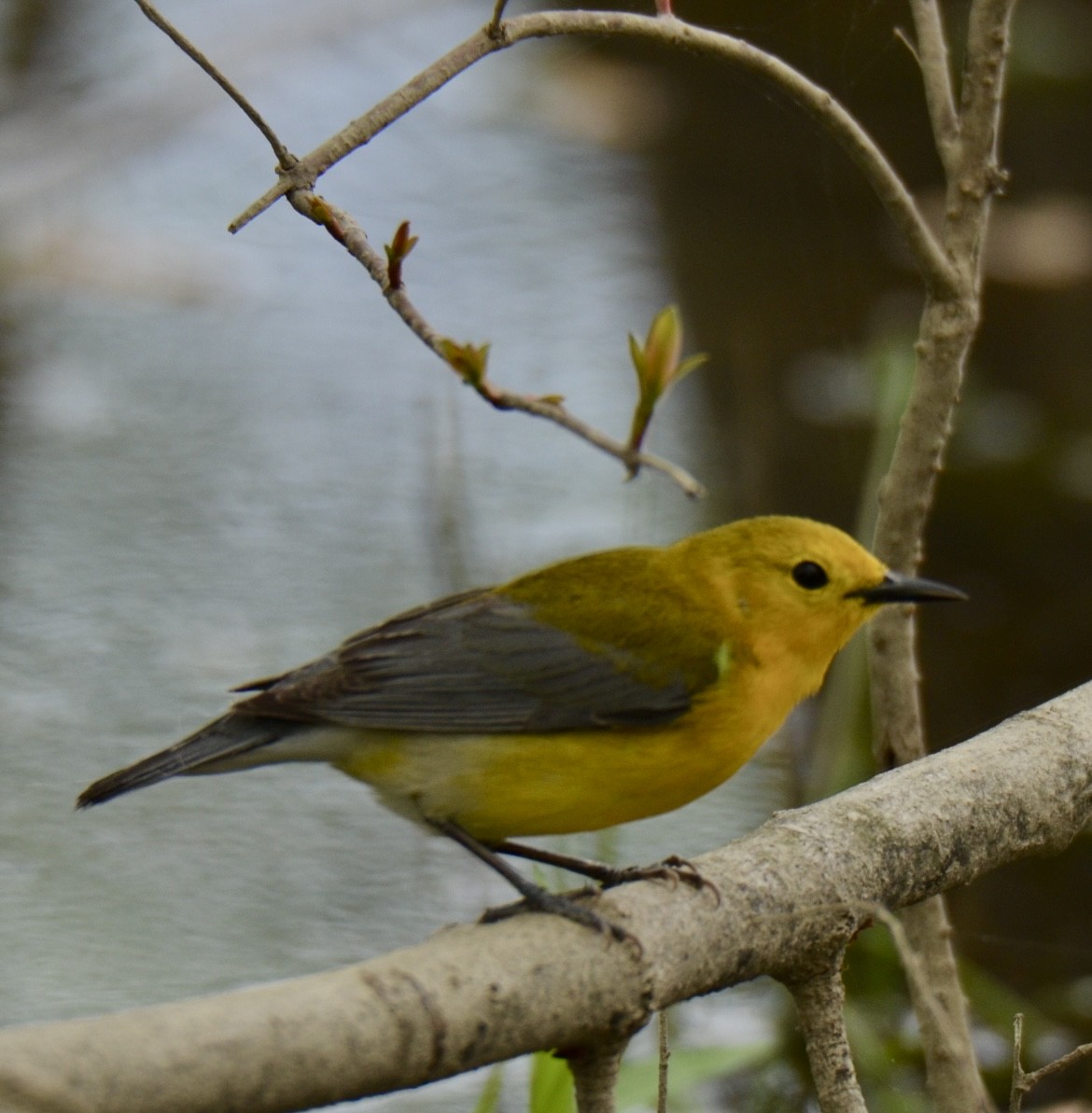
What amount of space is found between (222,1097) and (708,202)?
5664mm

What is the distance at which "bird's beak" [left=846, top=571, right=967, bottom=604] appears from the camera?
248 cm

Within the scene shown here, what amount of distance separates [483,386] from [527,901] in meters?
0.69

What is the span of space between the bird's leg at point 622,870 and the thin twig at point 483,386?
1.74 ft

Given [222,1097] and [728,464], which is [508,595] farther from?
[728,464]

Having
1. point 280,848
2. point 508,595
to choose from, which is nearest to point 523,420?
point 280,848

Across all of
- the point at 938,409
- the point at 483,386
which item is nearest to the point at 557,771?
the point at 483,386

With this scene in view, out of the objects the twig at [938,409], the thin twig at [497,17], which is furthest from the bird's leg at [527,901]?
the thin twig at [497,17]

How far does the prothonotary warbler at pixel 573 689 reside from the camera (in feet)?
7.71

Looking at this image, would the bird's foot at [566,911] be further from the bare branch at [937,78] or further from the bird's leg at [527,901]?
the bare branch at [937,78]

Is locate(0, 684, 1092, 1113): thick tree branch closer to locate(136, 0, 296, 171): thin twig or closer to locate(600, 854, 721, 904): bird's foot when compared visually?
locate(600, 854, 721, 904): bird's foot

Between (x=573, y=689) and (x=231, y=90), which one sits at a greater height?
(x=231, y=90)

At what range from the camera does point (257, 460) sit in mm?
5008

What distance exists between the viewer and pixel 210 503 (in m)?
4.82

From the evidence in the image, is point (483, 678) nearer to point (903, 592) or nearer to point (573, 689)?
point (573, 689)
